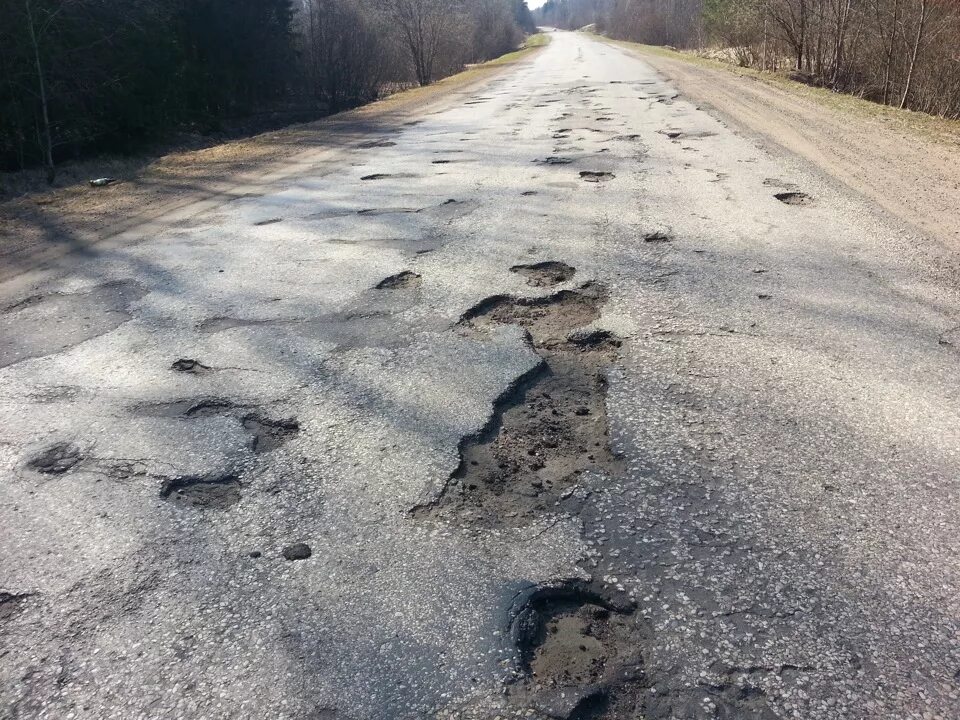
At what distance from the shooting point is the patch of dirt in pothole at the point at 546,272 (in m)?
4.49

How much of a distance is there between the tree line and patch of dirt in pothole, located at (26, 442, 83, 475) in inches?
318

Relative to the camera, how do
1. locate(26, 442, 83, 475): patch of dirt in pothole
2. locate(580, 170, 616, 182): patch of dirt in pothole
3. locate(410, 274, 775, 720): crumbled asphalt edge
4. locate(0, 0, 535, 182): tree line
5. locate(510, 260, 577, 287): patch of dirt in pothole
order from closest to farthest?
1. locate(410, 274, 775, 720): crumbled asphalt edge
2. locate(26, 442, 83, 475): patch of dirt in pothole
3. locate(510, 260, 577, 287): patch of dirt in pothole
4. locate(580, 170, 616, 182): patch of dirt in pothole
5. locate(0, 0, 535, 182): tree line

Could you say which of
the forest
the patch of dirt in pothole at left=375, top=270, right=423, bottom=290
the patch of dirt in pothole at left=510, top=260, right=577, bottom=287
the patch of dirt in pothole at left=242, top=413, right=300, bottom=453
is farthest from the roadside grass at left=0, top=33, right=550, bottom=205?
the forest

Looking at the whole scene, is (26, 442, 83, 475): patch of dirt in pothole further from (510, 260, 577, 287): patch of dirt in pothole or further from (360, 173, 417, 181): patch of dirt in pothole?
(360, 173, 417, 181): patch of dirt in pothole

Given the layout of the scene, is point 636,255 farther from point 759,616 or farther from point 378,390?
point 759,616

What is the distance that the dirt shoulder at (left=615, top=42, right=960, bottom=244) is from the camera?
6.25 meters

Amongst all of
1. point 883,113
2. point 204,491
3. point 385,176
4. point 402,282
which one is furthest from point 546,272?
point 883,113

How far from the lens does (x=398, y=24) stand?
25078 millimetres

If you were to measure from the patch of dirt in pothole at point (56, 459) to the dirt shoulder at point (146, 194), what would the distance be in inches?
106

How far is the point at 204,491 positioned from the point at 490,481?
1.05 meters

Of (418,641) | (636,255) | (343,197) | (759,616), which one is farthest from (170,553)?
(343,197)

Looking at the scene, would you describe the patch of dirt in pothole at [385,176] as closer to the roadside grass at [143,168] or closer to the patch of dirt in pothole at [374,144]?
the roadside grass at [143,168]

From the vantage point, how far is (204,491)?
261cm

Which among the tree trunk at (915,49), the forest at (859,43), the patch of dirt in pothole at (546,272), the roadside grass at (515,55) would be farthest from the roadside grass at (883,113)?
the roadside grass at (515,55)
